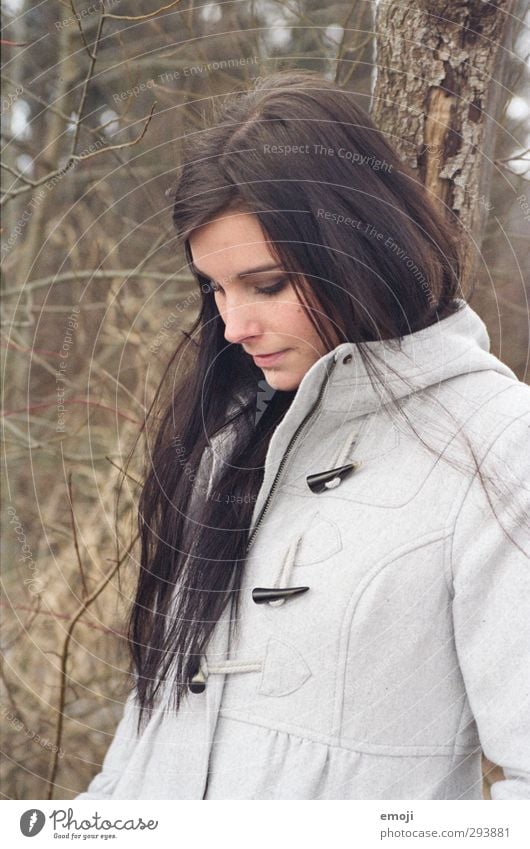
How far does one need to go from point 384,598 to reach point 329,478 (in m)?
0.14

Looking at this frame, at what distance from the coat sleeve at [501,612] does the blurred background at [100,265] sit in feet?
1.04

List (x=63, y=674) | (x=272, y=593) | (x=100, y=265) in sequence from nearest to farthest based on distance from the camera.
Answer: (x=272, y=593) → (x=63, y=674) → (x=100, y=265)

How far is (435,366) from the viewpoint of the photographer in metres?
0.92

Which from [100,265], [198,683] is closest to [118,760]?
[198,683]

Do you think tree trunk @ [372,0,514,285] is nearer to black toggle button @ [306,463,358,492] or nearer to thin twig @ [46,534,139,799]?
black toggle button @ [306,463,358,492]

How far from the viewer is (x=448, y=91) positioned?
112 centimetres

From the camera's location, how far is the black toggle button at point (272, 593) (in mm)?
929

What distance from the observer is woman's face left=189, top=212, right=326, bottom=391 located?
0.93 m

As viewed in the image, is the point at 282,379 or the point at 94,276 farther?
the point at 94,276

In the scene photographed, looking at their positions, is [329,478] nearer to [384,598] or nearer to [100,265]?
[384,598]

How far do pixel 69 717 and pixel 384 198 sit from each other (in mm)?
972
